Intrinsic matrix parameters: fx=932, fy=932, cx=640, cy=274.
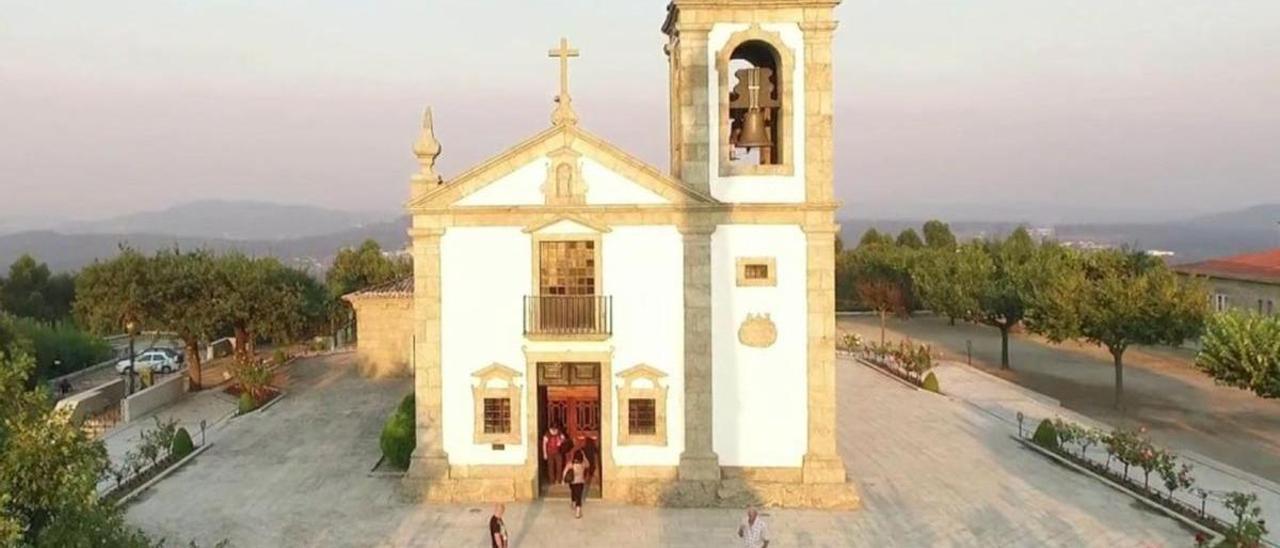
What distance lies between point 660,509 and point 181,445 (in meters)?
12.6

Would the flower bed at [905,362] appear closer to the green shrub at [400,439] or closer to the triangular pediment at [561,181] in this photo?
the triangular pediment at [561,181]

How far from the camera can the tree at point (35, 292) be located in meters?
57.4

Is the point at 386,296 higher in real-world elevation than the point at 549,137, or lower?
lower

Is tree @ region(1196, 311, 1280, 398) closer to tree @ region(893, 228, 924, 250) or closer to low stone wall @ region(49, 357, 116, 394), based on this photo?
low stone wall @ region(49, 357, 116, 394)

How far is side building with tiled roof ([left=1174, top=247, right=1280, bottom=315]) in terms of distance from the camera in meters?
43.9

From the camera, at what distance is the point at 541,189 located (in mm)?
19234

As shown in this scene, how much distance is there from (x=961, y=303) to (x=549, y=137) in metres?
27.3

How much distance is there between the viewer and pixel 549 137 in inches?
752

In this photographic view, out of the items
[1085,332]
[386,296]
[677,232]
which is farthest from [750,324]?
[386,296]

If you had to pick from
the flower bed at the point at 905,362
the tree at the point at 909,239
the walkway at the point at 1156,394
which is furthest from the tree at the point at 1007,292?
the tree at the point at 909,239

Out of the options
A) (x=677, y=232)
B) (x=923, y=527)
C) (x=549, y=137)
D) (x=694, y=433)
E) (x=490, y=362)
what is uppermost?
(x=549, y=137)

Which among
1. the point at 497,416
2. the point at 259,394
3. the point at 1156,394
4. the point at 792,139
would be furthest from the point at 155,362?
the point at 1156,394

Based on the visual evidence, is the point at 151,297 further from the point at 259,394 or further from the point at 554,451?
the point at 554,451

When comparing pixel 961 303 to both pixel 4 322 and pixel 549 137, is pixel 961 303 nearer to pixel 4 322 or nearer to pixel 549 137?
pixel 549 137
